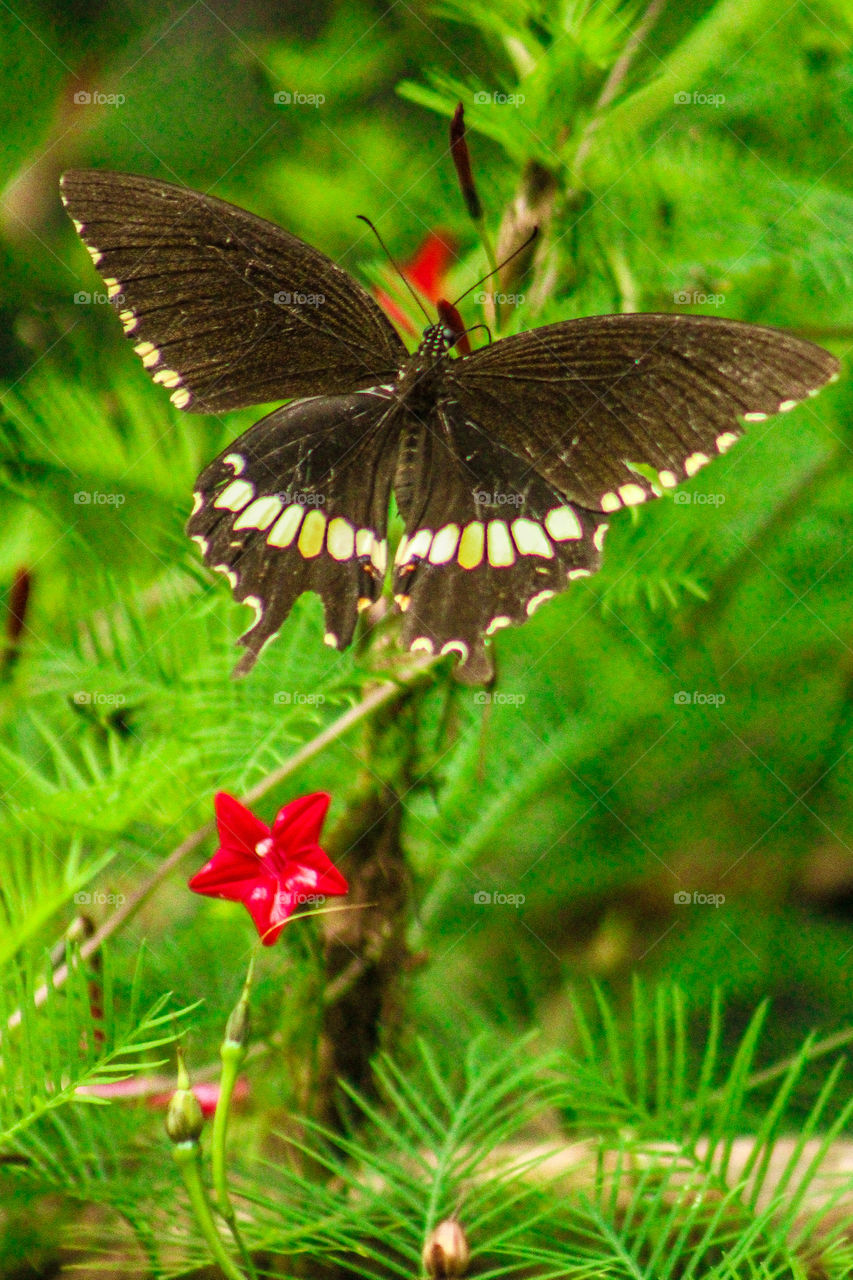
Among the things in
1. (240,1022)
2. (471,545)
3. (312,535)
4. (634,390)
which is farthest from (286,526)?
(240,1022)

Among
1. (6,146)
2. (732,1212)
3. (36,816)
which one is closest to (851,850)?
(732,1212)

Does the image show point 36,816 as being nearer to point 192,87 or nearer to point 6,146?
point 6,146

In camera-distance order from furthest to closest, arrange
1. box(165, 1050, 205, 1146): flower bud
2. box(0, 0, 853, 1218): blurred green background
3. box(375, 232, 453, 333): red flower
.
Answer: box(375, 232, 453, 333): red flower, box(0, 0, 853, 1218): blurred green background, box(165, 1050, 205, 1146): flower bud

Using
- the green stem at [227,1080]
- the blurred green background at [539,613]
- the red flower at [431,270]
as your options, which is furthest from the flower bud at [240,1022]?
the red flower at [431,270]

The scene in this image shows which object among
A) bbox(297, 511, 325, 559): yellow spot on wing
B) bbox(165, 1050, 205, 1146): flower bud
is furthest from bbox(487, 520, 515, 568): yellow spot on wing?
bbox(165, 1050, 205, 1146): flower bud

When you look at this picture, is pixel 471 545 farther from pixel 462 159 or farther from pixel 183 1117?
pixel 183 1117

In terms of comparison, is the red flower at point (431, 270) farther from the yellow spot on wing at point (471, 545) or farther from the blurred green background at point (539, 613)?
the yellow spot on wing at point (471, 545)

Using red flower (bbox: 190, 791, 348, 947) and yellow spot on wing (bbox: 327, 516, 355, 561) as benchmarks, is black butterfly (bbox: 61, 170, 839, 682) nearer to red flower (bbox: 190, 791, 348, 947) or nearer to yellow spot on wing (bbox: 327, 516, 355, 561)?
yellow spot on wing (bbox: 327, 516, 355, 561)
